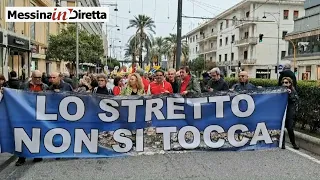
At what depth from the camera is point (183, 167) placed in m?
6.11

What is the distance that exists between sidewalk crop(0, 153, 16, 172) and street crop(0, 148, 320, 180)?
11 cm

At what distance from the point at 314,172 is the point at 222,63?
75.1m

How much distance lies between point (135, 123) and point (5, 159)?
2335mm

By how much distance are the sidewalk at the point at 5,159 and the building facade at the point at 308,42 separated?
3904cm

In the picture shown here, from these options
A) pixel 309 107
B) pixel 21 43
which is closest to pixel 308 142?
pixel 309 107

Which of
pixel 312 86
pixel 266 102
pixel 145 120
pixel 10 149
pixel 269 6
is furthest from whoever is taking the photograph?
pixel 269 6

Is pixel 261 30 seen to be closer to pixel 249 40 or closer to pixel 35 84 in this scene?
pixel 249 40

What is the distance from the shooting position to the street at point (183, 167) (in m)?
5.65

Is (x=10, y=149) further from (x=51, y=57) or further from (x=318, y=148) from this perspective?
(x=51, y=57)

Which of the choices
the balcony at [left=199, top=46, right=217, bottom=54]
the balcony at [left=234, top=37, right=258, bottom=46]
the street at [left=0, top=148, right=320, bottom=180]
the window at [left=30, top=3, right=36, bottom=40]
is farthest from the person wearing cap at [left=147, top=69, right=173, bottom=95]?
the balcony at [left=199, top=46, right=217, bottom=54]

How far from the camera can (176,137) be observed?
6.91 metres

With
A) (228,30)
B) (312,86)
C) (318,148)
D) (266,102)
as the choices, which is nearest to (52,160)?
(266,102)

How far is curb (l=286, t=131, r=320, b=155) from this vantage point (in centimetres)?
723

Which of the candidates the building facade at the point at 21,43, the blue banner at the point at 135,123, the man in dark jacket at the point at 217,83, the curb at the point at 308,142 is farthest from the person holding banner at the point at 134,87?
the building facade at the point at 21,43
